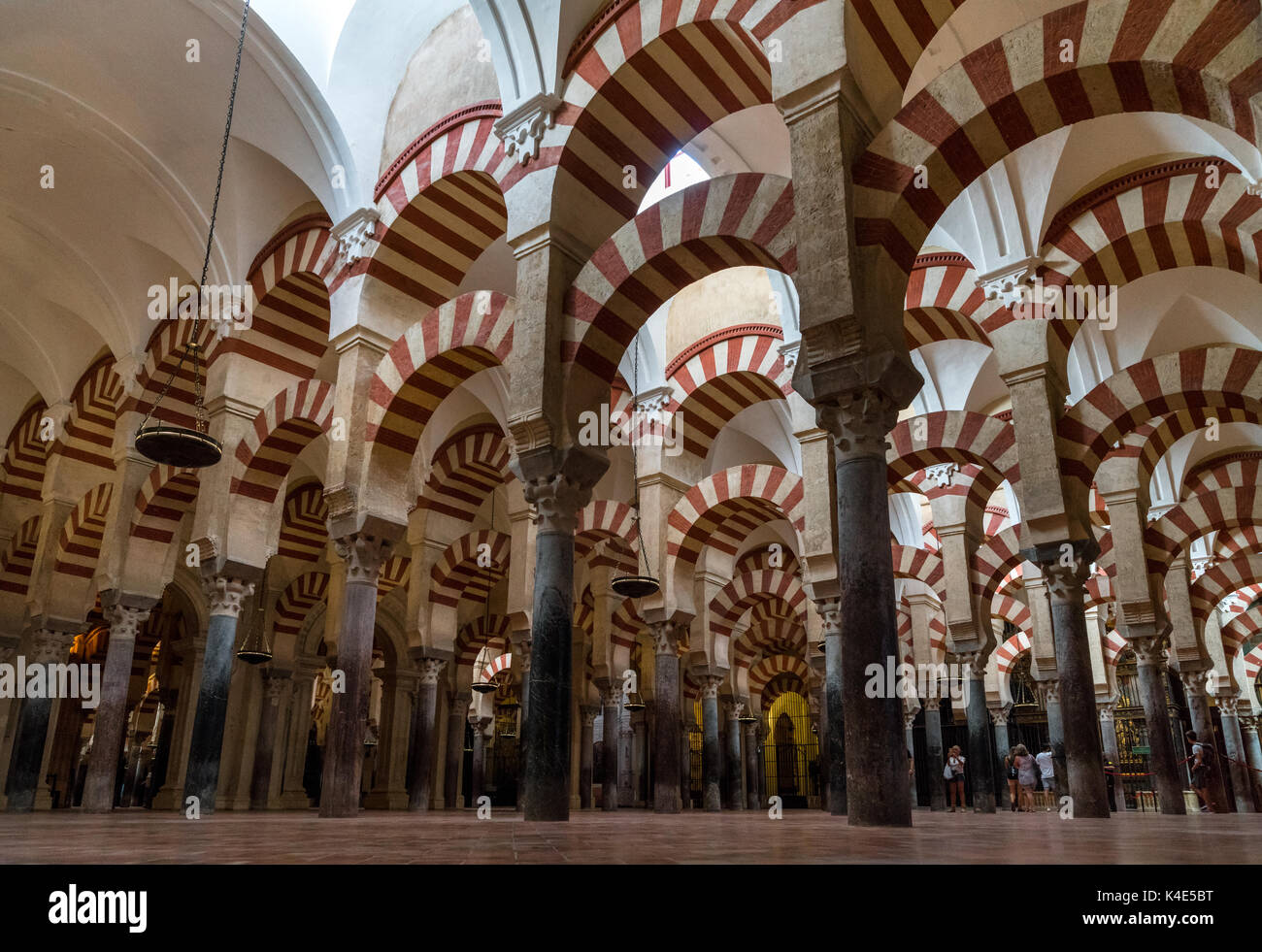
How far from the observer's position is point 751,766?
62.0 ft

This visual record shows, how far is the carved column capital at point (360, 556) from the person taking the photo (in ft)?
24.7

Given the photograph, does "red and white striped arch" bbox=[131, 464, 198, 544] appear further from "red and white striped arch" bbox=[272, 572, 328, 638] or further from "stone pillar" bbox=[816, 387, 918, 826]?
"stone pillar" bbox=[816, 387, 918, 826]

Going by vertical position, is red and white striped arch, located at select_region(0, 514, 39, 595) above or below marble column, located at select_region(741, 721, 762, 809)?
above

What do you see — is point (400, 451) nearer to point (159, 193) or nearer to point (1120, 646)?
point (159, 193)

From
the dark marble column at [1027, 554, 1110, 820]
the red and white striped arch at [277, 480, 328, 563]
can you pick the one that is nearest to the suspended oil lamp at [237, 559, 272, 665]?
the red and white striped arch at [277, 480, 328, 563]

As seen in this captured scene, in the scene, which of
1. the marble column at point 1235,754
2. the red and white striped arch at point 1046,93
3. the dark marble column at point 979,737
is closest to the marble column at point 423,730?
the dark marble column at point 979,737

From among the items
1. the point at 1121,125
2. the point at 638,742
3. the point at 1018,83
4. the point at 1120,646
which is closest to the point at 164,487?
the point at 1018,83

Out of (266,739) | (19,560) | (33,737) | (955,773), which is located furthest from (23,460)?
(955,773)

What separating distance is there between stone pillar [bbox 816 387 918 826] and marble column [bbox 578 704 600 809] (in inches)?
399

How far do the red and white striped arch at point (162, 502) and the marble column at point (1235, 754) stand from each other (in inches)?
611

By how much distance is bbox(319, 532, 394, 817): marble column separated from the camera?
23.0 ft

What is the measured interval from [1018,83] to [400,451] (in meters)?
5.52

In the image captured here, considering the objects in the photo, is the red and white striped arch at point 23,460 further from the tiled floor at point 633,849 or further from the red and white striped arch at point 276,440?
the tiled floor at point 633,849
